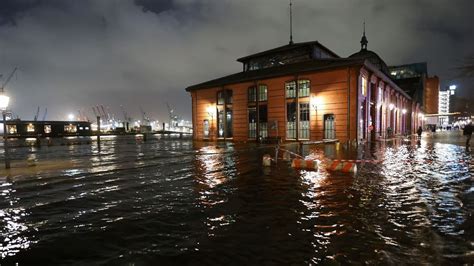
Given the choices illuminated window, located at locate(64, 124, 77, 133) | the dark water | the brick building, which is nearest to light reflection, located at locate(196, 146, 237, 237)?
the dark water

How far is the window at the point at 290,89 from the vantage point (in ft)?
94.5

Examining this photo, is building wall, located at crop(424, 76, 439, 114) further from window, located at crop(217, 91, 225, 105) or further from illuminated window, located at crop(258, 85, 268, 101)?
window, located at crop(217, 91, 225, 105)

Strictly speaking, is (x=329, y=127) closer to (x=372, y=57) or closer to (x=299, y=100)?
(x=299, y=100)

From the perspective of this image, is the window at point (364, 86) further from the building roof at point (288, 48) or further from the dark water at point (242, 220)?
the dark water at point (242, 220)

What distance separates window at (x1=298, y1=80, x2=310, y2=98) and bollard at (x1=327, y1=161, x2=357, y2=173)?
18279 mm

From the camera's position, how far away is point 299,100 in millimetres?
28297

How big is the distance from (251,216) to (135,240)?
2.24 m

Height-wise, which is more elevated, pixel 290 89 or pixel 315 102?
pixel 290 89

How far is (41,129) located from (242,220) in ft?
239

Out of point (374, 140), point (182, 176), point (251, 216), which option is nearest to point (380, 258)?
point (251, 216)

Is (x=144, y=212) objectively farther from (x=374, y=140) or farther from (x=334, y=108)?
(x=374, y=140)

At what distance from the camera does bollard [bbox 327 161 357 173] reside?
392 inches

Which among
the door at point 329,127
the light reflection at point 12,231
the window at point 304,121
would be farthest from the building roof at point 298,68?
the light reflection at point 12,231

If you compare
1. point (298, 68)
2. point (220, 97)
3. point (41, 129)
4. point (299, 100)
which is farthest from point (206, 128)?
point (41, 129)
